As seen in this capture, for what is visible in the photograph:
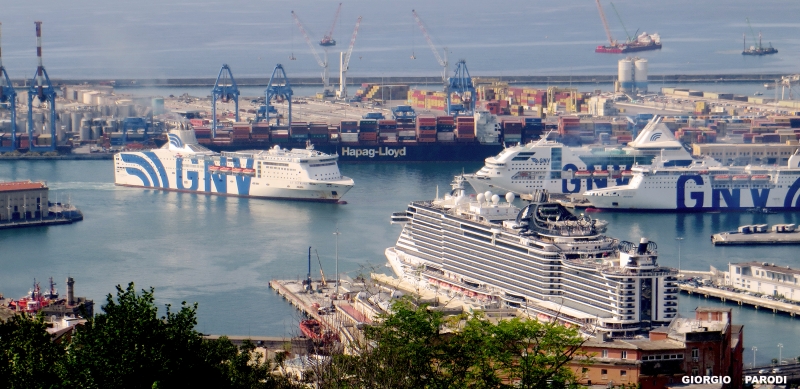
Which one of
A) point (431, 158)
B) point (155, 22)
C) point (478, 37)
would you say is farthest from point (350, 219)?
point (155, 22)

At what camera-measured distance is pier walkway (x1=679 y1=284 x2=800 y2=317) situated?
47.8ft

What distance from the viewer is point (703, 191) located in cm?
2259

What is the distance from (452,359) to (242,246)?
11.3 metres

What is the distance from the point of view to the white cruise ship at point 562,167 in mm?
24062

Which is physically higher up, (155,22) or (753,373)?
(155,22)

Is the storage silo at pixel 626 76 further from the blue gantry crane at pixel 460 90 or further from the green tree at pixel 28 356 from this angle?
the green tree at pixel 28 356

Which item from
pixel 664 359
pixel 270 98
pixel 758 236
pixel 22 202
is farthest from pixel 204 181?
pixel 664 359

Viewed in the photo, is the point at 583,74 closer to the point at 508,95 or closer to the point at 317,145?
the point at 508,95

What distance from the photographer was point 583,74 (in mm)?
46219

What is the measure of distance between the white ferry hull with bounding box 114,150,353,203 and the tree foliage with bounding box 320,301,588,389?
15.3m

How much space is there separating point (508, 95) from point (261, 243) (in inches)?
712

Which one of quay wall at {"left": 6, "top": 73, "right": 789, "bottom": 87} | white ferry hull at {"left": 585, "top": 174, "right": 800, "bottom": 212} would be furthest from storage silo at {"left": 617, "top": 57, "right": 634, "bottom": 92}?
white ferry hull at {"left": 585, "top": 174, "right": 800, "bottom": 212}

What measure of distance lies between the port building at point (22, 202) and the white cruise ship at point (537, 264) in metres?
7.21

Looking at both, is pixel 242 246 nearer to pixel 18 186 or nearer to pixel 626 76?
pixel 18 186
